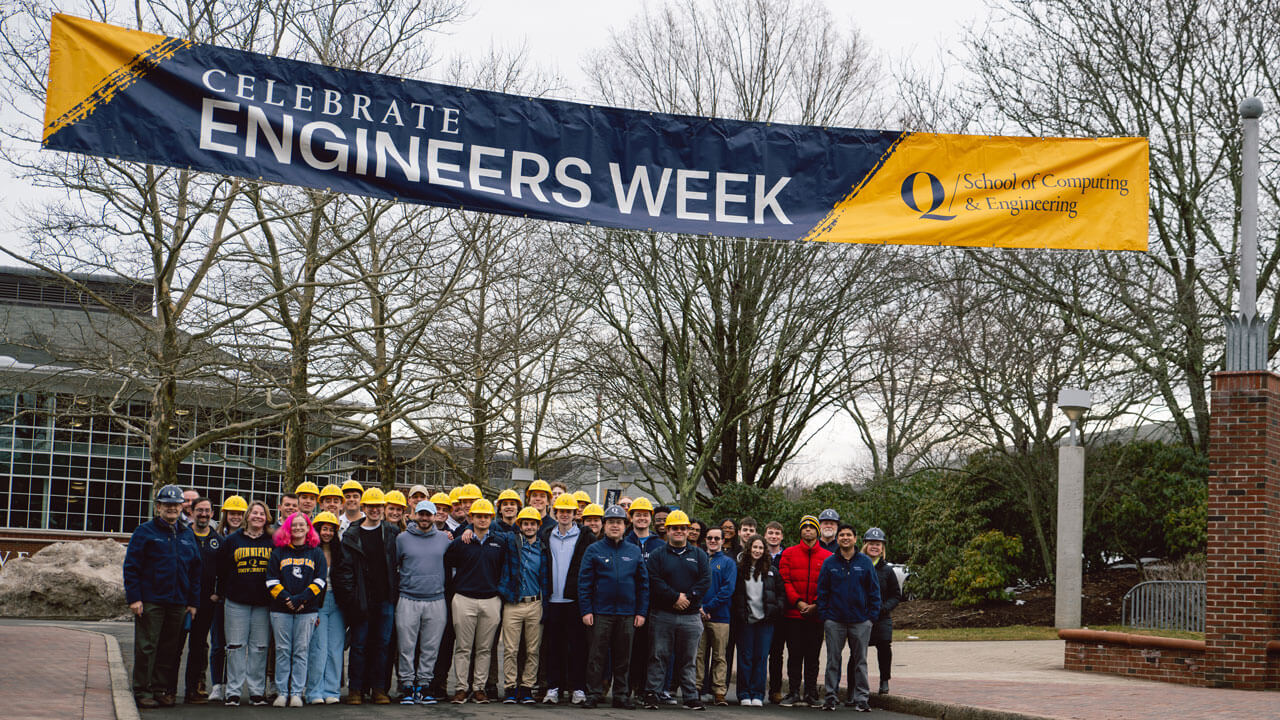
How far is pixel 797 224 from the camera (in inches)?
357

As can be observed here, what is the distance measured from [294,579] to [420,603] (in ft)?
4.06

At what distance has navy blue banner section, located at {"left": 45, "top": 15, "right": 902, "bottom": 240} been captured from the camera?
320 inches

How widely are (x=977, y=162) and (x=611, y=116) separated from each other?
268 centimetres

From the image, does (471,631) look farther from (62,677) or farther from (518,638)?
(62,677)

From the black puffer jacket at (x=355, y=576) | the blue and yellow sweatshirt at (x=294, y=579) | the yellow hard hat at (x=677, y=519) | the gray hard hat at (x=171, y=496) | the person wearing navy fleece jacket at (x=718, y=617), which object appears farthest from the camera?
the person wearing navy fleece jacket at (x=718, y=617)

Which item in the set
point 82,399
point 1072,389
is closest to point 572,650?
point 1072,389

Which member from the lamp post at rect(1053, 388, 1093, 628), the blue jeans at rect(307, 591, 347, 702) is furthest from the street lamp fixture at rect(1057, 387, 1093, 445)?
the blue jeans at rect(307, 591, 347, 702)

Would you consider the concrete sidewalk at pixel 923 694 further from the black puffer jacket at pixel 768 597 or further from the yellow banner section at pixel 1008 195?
the yellow banner section at pixel 1008 195

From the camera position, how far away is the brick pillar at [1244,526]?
514 inches

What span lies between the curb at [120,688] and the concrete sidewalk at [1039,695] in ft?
22.9

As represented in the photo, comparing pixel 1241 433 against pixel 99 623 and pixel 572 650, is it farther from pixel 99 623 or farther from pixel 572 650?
pixel 99 623

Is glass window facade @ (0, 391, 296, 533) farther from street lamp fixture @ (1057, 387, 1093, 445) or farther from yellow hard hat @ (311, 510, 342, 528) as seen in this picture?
yellow hard hat @ (311, 510, 342, 528)

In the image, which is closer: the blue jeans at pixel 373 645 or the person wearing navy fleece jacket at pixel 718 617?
the blue jeans at pixel 373 645

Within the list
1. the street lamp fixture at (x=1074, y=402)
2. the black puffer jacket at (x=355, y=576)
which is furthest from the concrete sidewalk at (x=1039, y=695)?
the street lamp fixture at (x=1074, y=402)
